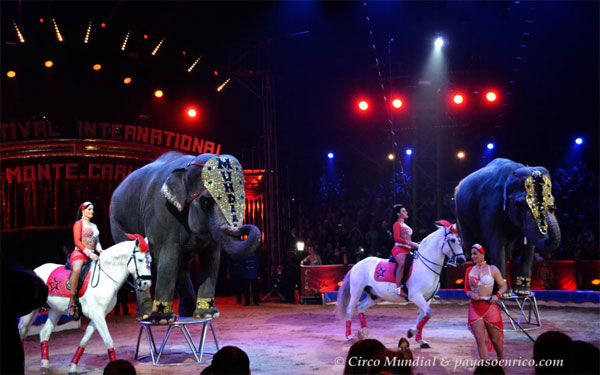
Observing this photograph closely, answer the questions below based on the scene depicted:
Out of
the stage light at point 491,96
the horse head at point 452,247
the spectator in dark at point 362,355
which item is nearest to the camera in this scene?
the spectator in dark at point 362,355

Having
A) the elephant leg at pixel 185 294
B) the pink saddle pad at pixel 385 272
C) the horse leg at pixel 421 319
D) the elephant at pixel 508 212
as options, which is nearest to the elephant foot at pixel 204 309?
the elephant leg at pixel 185 294

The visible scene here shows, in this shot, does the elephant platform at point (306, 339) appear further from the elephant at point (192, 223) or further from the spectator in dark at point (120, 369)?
the spectator in dark at point (120, 369)

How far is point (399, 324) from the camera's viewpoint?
1188 cm

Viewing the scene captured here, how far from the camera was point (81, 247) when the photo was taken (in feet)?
26.2

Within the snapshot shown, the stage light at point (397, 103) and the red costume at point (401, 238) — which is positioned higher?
the stage light at point (397, 103)

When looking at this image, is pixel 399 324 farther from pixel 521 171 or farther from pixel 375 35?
pixel 375 35

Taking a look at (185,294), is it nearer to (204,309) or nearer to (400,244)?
(204,309)

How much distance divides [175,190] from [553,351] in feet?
20.0

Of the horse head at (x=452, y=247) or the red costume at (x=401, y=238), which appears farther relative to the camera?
the red costume at (x=401, y=238)

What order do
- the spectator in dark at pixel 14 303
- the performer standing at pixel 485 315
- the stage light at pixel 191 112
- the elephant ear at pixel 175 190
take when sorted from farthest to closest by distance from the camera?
the stage light at pixel 191 112
the elephant ear at pixel 175 190
the performer standing at pixel 485 315
the spectator in dark at pixel 14 303

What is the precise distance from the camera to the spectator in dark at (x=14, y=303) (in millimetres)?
3443

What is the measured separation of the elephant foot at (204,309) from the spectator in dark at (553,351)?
5.82 meters

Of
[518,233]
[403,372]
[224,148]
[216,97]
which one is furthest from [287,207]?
[403,372]

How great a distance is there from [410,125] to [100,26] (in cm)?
922
